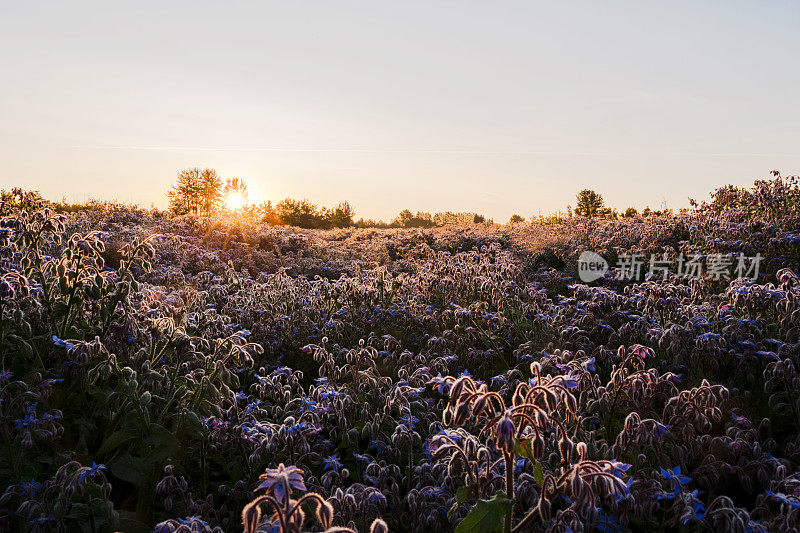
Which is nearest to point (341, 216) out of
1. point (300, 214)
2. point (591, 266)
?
point (300, 214)

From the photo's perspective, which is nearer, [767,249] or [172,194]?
[767,249]

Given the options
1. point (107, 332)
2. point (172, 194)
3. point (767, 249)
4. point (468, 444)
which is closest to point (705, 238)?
point (767, 249)

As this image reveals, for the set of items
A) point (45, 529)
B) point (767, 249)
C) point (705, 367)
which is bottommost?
point (45, 529)

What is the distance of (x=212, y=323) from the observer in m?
5.29

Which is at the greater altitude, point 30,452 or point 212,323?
point 212,323

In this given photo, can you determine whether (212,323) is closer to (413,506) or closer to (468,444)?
(413,506)

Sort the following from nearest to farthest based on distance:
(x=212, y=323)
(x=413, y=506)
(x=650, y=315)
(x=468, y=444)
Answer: (x=468, y=444), (x=413, y=506), (x=212, y=323), (x=650, y=315)

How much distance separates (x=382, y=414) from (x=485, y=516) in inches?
78.4

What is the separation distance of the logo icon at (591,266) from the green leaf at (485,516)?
8.11 m

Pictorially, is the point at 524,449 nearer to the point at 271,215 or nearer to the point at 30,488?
the point at 30,488

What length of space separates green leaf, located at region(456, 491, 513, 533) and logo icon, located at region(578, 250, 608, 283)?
8.11m

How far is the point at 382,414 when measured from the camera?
3.77 metres

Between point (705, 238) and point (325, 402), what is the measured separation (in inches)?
339

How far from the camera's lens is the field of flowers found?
2270mm
